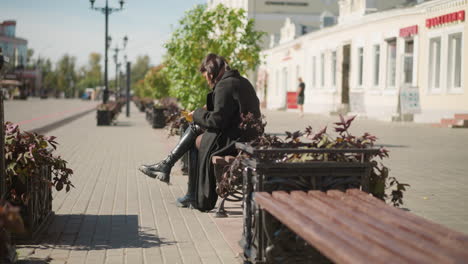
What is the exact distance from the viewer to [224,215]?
22.0 ft

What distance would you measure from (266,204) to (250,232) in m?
0.71

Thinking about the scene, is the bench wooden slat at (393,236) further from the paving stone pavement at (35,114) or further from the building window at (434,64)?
the building window at (434,64)

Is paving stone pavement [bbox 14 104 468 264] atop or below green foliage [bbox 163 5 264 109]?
below

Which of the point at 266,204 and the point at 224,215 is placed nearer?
the point at 266,204

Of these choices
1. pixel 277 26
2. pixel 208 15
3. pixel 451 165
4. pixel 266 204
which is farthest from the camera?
pixel 277 26

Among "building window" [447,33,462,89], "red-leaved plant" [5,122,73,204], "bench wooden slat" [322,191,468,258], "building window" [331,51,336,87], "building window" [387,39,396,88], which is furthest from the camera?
"building window" [331,51,336,87]

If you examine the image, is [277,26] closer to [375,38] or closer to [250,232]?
[375,38]

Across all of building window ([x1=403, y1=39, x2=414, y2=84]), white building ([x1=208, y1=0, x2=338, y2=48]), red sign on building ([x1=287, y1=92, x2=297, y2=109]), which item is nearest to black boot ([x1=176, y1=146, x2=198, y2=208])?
building window ([x1=403, y1=39, x2=414, y2=84])

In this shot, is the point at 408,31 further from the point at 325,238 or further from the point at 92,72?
the point at 92,72

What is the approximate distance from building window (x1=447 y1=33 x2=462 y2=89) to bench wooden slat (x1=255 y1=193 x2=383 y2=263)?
24.1 metres

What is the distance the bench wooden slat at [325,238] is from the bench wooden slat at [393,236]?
154 mm

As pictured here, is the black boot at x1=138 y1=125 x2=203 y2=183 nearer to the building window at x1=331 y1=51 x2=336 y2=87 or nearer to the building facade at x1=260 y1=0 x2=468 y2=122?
the building facade at x1=260 y1=0 x2=468 y2=122

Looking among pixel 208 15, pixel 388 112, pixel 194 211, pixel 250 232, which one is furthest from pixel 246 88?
pixel 388 112

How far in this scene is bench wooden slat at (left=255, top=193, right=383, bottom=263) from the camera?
2.55 m
